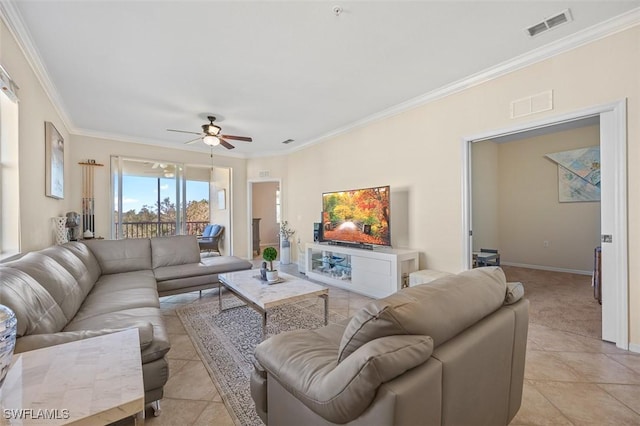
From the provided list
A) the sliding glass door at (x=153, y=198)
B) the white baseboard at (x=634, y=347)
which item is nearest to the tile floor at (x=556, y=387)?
the white baseboard at (x=634, y=347)

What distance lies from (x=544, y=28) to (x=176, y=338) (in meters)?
4.20

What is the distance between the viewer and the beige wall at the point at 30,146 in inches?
90.4

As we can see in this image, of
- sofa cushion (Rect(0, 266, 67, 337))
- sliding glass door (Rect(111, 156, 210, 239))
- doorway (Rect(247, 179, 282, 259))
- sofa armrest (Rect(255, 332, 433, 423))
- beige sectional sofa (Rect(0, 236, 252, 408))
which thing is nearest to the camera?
sofa armrest (Rect(255, 332, 433, 423))

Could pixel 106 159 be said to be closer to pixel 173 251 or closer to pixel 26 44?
pixel 173 251

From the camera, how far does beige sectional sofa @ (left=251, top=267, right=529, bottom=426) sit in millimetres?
832

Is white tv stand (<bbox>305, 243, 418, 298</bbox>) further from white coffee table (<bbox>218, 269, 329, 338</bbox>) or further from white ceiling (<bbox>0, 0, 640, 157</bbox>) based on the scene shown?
white ceiling (<bbox>0, 0, 640, 157</bbox>)

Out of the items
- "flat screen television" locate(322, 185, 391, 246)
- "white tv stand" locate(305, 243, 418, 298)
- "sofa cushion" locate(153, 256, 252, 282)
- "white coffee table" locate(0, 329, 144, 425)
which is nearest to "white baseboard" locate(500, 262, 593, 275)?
"white tv stand" locate(305, 243, 418, 298)

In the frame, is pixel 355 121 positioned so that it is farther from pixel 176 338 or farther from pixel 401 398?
pixel 401 398

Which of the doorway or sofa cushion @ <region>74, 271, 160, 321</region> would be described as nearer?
sofa cushion @ <region>74, 271, 160, 321</region>

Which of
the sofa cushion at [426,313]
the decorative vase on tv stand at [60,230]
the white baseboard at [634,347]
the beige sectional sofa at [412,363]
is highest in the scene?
the decorative vase on tv stand at [60,230]

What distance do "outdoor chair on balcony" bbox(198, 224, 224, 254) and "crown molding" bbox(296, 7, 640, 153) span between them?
453cm

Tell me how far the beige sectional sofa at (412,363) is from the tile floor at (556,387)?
0.46 metres

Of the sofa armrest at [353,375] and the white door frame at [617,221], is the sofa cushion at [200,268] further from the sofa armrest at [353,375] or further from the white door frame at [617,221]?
the white door frame at [617,221]

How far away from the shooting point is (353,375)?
85 cm
